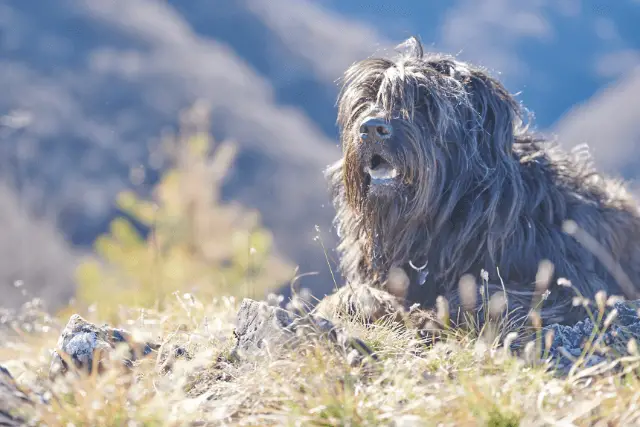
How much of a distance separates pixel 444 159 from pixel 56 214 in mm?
44576

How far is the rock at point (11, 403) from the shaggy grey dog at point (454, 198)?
87.4 inches

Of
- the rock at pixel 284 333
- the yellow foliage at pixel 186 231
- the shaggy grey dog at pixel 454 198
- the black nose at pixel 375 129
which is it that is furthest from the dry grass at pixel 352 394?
the yellow foliage at pixel 186 231

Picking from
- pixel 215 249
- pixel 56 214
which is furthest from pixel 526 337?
pixel 56 214

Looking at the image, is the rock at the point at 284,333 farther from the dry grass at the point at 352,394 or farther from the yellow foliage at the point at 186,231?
the yellow foliage at the point at 186,231

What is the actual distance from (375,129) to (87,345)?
1.92m

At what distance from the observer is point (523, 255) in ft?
15.3

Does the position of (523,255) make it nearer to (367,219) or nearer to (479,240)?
(479,240)

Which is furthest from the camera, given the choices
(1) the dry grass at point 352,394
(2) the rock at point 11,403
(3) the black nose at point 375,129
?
(3) the black nose at point 375,129

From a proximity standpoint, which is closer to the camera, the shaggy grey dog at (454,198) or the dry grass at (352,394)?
the dry grass at (352,394)

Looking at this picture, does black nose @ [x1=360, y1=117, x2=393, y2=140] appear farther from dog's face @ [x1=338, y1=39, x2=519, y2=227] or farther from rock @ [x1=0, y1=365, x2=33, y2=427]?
rock @ [x1=0, y1=365, x2=33, y2=427]

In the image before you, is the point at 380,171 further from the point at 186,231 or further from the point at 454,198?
the point at 186,231

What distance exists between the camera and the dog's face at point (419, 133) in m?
4.45

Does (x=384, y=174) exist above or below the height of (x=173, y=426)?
above

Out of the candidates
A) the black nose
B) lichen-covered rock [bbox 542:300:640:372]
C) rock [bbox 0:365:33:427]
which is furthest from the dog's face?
rock [bbox 0:365:33:427]
